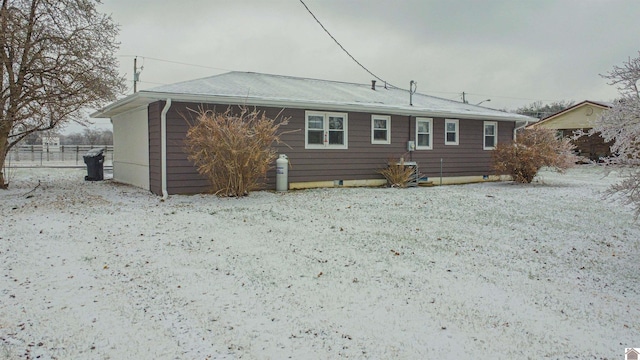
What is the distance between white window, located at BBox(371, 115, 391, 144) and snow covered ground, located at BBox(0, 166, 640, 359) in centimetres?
522

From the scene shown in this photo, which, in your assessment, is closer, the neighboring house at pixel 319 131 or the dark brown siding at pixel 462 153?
the neighboring house at pixel 319 131

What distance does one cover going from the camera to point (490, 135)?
597 inches

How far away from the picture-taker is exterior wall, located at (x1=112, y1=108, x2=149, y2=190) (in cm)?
1129

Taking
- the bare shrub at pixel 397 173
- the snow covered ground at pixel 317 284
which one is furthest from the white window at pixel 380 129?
the snow covered ground at pixel 317 284

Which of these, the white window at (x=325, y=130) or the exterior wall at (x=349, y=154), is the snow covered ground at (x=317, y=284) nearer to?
the exterior wall at (x=349, y=154)

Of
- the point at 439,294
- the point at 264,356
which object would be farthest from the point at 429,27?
the point at 264,356

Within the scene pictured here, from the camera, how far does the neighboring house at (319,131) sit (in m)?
9.98

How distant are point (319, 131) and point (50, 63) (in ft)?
22.7

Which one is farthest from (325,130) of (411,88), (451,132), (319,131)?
(451,132)

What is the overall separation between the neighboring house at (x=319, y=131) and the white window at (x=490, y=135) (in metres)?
0.03

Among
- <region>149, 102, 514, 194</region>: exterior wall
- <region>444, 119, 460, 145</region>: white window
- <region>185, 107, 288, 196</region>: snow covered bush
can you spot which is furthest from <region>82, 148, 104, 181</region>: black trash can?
<region>444, 119, 460, 145</region>: white window

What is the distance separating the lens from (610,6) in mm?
8953

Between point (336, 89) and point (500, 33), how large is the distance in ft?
18.1

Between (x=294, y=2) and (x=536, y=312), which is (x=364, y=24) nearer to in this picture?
(x=294, y=2)
